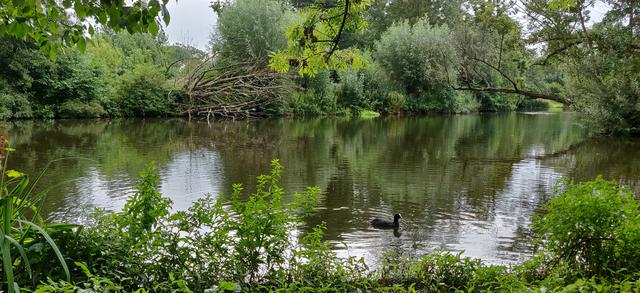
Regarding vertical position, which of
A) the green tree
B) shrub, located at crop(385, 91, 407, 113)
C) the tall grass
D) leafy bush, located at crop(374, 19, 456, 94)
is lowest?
the tall grass

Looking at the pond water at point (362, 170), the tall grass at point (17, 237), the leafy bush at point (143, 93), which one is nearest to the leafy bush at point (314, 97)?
the leafy bush at point (143, 93)

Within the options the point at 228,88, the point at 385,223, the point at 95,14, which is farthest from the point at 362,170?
the point at 228,88

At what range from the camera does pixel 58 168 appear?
12.2 metres

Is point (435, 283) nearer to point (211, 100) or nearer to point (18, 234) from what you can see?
point (18, 234)

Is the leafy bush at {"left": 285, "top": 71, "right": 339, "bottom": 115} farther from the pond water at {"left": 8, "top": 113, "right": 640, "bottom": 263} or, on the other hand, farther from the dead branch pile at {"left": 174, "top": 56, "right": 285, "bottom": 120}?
the pond water at {"left": 8, "top": 113, "right": 640, "bottom": 263}

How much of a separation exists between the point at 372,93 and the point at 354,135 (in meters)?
18.9

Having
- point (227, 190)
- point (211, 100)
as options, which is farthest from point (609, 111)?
point (211, 100)

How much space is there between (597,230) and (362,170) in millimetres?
9497

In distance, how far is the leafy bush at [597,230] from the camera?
4.06 m

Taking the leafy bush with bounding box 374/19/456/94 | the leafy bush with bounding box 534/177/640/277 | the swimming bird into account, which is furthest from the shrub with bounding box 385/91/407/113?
the leafy bush with bounding box 534/177/640/277

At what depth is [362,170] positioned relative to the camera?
44.4ft

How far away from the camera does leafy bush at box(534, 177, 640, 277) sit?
406 cm

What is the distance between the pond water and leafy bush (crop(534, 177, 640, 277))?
2133 mm

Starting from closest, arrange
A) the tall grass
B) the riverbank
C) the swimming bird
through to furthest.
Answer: the tall grass
the riverbank
the swimming bird
